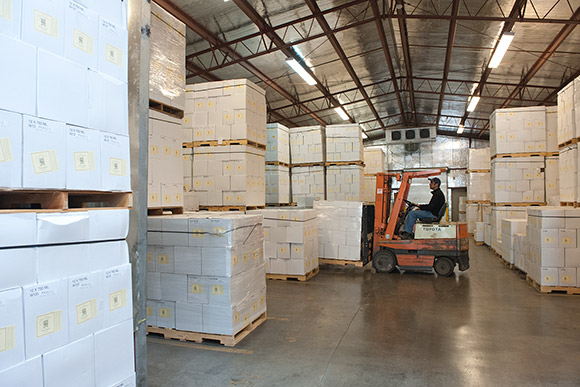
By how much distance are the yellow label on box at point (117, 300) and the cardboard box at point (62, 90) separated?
37.1 inches

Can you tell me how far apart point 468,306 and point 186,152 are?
5.20 metres

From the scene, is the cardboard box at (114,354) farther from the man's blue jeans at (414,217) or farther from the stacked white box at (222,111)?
the man's blue jeans at (414,217)

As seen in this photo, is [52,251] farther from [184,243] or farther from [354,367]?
[354,367]

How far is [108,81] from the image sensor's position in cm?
225

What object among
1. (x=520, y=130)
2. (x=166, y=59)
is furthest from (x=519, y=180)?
(x=166, y=59)

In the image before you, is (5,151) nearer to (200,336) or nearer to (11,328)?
(11,328)

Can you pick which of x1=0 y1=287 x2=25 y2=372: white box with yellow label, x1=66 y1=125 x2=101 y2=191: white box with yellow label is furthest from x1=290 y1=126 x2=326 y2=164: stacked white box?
x1=0 y1=287 x2=25 y2=372: white box with yellow label

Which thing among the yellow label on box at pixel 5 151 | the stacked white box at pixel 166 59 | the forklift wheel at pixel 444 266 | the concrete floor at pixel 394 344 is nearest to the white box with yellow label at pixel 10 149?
the yellow label on box at pixel 5 151

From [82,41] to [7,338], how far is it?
1.48 metres

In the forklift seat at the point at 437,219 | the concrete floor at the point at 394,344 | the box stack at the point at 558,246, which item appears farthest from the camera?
the forklift seat at the point at 437,219

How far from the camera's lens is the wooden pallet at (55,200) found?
2.00 meters

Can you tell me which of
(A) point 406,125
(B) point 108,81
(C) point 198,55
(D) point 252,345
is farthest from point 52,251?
(A) point 406,125

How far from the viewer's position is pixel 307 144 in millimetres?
11258

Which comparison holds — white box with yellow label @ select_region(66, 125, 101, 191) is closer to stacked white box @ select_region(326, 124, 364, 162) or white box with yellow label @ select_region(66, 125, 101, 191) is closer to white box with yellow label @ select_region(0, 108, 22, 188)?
white box with yellow label @ select_region(0, 108, 22, 188)
